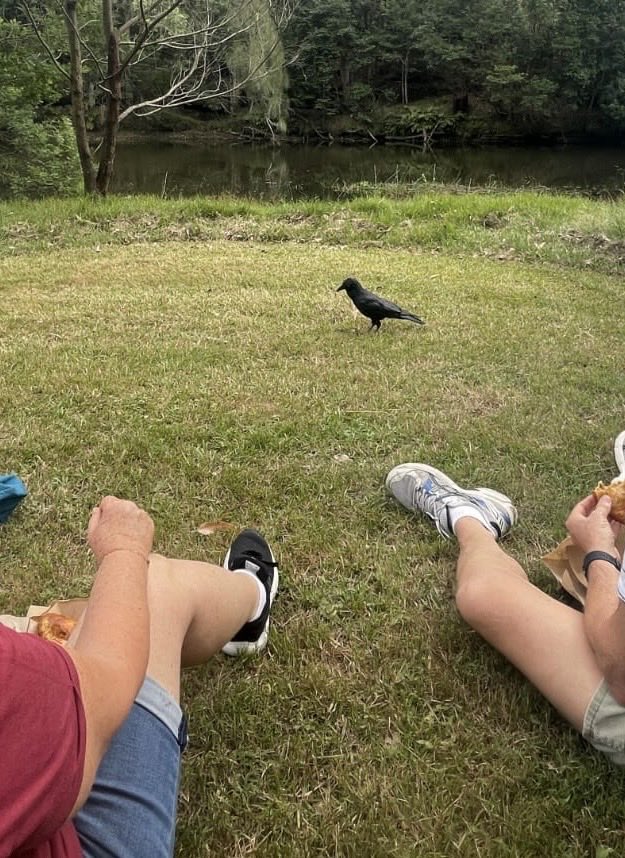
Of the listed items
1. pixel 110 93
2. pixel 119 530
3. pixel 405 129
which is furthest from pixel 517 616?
pixel 405 129

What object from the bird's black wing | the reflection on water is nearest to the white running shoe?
the bird's black wing

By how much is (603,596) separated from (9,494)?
1847 mm

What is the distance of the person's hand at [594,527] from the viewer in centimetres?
181

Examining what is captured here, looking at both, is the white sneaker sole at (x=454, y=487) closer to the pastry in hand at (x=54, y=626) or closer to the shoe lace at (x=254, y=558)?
the shoe lace at (x=254, y=558)

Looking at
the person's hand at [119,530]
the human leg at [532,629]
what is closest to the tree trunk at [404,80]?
the human leg at [532,629]

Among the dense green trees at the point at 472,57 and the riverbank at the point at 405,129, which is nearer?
the dense green trees at the point at 472,57

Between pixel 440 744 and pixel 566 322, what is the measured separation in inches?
137

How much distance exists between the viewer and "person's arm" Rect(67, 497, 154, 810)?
2.99 ft

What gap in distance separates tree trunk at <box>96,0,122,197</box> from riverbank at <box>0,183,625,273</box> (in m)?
2.02

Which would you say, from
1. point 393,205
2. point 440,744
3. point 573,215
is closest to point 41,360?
point 440,744

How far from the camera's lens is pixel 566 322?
455 cm

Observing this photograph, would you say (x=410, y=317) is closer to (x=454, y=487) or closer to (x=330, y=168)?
(x=454, y=487)

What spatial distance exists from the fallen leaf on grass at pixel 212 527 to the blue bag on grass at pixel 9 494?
0.62 metres

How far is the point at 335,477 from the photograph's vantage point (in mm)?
2750
